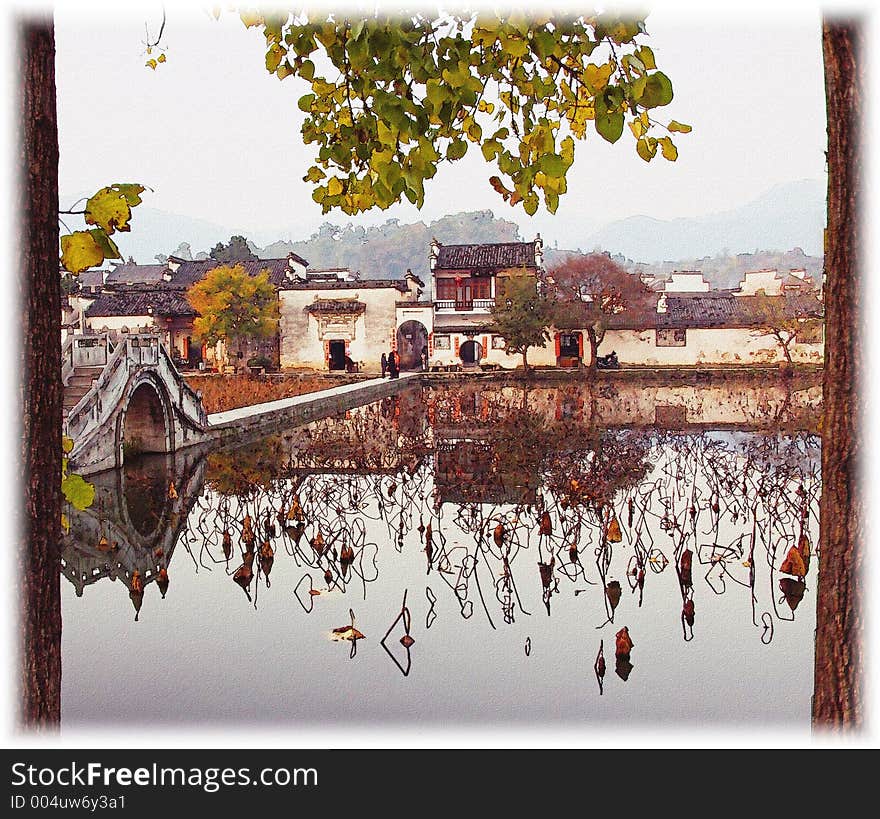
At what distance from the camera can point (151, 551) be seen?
5.50 m

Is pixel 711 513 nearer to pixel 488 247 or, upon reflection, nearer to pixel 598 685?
pixel 598 685

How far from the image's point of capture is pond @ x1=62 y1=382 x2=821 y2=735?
3.44 metres

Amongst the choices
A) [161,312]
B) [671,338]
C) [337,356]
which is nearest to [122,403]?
[161,312]

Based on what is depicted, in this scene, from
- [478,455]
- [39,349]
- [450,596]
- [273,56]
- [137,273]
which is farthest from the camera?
[137,273]

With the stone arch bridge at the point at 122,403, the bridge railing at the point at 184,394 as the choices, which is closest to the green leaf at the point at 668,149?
the stone arch bridge at the point at 122,403

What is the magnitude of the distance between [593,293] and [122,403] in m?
12.1

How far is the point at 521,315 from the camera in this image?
684 inches

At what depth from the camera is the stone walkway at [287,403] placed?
10.6 meters

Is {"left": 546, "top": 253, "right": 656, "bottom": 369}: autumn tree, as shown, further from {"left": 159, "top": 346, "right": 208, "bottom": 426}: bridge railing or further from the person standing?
{"left": 159, "top": 346, "right": 208, "bottom": 426}: bridge railing

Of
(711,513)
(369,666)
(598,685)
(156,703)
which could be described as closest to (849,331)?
(598,685)

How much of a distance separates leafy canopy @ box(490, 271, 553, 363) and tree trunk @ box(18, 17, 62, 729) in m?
15.6

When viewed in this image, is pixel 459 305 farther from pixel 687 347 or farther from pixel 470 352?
pixel 687 347

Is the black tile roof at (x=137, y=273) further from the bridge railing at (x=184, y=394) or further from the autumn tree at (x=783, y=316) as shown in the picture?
the autumn tree at (x=783, y=316)

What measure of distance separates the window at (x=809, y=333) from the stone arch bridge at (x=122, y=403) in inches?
488
